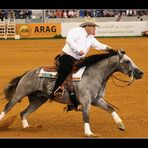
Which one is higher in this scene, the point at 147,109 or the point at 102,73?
the point at 102,73

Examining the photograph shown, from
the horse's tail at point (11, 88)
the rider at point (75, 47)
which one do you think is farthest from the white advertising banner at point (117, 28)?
the rider at point (75, 47)

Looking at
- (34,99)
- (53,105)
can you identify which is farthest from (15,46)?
(34,99)

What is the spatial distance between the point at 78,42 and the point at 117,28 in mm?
29209

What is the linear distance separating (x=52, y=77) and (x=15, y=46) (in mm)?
21662

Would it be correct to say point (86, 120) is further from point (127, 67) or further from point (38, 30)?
point (38, 30)

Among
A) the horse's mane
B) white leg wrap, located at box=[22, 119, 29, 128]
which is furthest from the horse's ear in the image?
white leg wrap, located at box=[22, 119, 29, 128]

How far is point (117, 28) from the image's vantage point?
38781 millimetres

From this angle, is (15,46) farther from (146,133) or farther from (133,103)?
(146,133)

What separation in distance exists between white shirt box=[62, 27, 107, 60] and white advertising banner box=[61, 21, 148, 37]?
2855 cm

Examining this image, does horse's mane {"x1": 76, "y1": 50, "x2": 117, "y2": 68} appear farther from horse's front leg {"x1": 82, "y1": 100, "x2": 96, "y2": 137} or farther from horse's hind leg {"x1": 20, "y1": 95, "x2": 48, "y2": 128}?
horse's hind leg {"x1": 20, "y1": 95, "x2": 48, "y2": 128}

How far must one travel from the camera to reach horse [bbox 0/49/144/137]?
9820 millimetres

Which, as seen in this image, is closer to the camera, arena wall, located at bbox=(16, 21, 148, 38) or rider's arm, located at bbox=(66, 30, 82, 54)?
rider's arm, located at bbox=(66, 30, 82, 54)

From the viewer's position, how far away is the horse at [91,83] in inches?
387

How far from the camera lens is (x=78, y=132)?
10.2 meters
